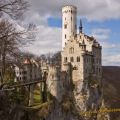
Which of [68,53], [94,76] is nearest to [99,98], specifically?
Answer: [94,76]

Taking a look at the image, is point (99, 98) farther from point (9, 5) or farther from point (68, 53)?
point (9, 5)

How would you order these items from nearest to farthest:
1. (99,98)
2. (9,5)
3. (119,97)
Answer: (9,5)
(99,98)
(119,97)

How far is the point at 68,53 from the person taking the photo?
3393 inches

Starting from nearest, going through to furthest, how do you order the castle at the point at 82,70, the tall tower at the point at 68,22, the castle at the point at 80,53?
the castle at the point at 82,70, the castle at the point at 80,53, the tall tower at the point at 68,22

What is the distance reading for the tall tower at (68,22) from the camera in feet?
311

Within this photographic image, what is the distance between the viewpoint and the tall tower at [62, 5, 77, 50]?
9494 centimetres

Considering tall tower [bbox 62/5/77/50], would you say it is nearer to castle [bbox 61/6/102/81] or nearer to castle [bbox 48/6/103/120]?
castle [bbox 61/6/102/81]

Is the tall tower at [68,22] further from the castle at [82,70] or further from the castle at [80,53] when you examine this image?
the castle at [82,70]

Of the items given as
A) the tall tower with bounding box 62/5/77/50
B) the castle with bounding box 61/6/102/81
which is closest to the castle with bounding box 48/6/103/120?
the castle with bounding box 61/6/102/81

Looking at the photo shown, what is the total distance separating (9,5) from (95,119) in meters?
60.0

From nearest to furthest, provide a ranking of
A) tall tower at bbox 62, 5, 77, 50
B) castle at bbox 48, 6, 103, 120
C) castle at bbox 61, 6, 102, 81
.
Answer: castle at bbox 48, 6, 103, 120 → castle at bbox 61, 6, 102, 81 → tall tower at bbox 62, 5, 77, 50

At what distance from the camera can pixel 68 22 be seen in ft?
311

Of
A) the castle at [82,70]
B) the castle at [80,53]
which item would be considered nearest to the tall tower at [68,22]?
the castle at [80,53]

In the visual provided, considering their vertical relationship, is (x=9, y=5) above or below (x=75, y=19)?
below
